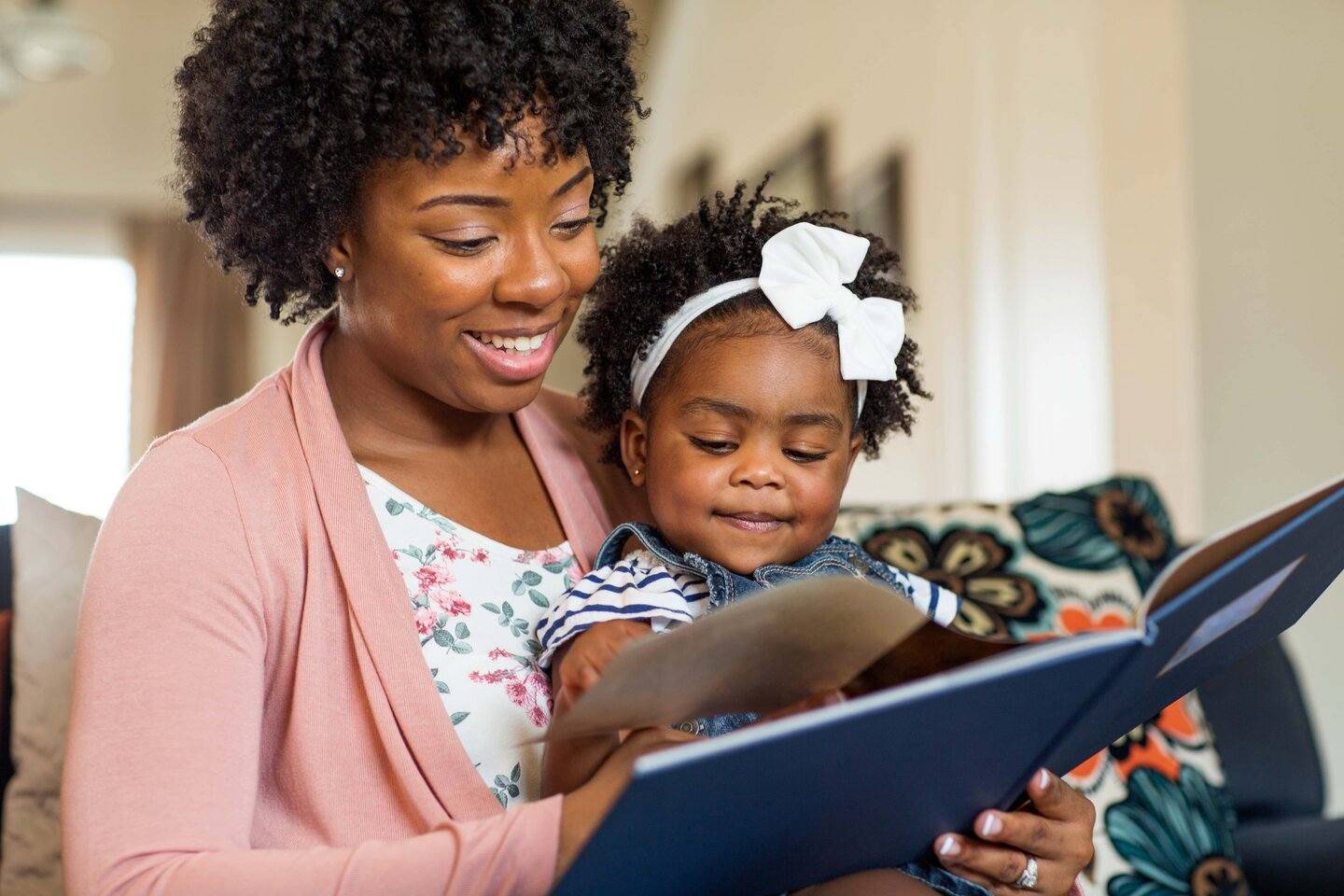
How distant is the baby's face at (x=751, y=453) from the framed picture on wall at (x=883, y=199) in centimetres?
276

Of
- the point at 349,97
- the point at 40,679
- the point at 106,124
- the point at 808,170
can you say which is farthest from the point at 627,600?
the point at 106,124

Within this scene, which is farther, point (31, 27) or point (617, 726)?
point (31, 27)

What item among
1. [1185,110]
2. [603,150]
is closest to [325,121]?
[603,150]

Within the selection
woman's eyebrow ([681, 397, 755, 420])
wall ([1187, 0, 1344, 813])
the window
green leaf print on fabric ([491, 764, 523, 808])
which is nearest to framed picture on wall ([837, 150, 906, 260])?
wall ([1187, 0, 1344, 813])

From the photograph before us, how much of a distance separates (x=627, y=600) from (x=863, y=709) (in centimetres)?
51

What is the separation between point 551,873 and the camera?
1026 mm

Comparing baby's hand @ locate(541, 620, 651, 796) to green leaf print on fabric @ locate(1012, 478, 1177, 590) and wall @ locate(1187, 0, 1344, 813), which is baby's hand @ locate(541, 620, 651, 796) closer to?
green leaf print on fabric @ locate(1012, 478, 1177, 590)

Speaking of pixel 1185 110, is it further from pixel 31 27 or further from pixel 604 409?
pixel 31 27

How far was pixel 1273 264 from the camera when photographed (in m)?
2.90

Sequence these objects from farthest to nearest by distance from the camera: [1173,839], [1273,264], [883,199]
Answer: [883,199], [1273,264], [1173,839]

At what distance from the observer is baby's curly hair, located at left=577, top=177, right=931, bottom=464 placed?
1.53 meters

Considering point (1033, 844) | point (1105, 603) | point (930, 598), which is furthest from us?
point (1105, 603)

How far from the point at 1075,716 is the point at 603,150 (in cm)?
75

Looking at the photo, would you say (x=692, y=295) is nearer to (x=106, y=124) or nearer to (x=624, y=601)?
(x=624, y=601)
